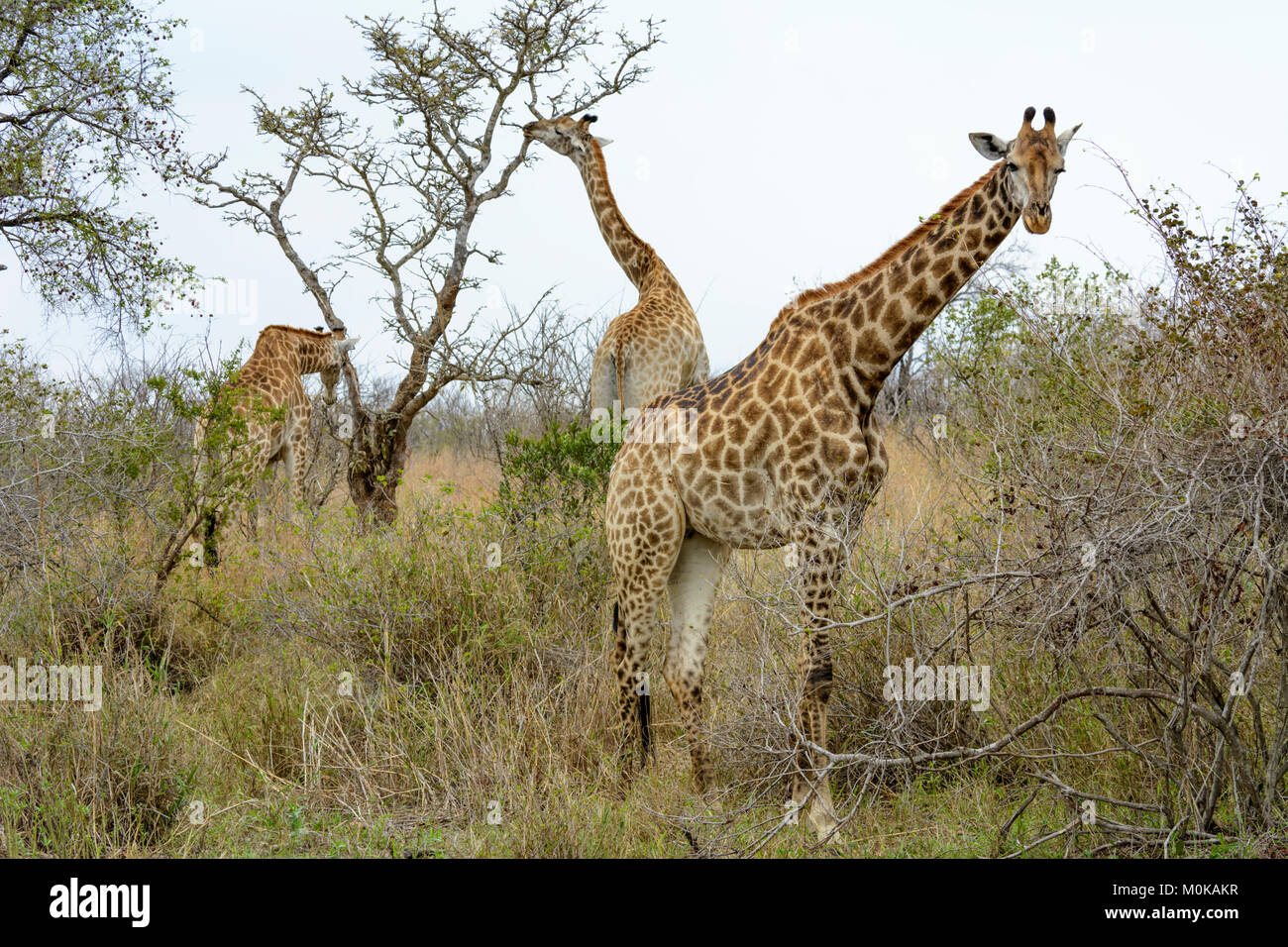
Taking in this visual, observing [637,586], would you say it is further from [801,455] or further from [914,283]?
[914,283]

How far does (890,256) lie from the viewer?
5469 mm

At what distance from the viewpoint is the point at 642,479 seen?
18.6 feet

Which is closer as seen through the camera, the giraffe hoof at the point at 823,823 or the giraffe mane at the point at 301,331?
the giraffe hoof at the point at 823,823

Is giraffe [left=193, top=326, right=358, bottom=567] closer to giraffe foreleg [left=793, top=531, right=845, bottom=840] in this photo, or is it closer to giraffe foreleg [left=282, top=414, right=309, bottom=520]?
giraffe foreleg [left=282, top=414, right=309, bottom=520]

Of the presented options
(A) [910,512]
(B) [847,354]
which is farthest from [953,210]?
(A) [910,512]

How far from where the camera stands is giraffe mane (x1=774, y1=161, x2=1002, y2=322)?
17.2 feet

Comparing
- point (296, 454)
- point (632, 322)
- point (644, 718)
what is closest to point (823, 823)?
point (644, 718)

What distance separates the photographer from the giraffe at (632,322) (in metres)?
8.19

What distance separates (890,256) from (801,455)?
1.04 m

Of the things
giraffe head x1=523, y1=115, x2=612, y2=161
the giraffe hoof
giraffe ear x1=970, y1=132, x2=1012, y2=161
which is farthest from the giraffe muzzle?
giraffe head x1=523, y1=115, x2=612, y2=161

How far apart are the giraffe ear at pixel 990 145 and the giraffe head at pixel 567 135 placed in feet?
14.6

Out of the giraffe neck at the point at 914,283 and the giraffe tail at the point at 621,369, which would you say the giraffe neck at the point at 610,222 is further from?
the giraffe neck at the point at 914,283

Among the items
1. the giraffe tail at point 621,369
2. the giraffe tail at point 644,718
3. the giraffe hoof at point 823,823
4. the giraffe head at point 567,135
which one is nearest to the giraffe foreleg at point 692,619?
the giraffe tail at point 644,718
